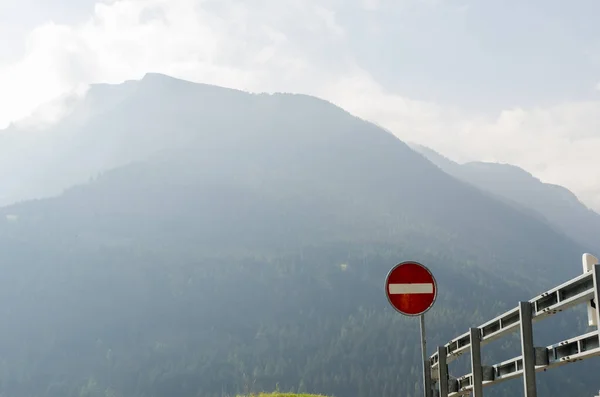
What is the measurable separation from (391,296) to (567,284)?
14.7 ft

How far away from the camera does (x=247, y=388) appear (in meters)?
17.1

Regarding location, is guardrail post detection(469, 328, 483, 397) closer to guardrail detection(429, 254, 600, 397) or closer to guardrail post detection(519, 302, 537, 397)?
guardrail detection(429, 254, 600, 397)

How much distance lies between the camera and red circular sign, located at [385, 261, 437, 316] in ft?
37.2

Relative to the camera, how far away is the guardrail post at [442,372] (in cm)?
1216

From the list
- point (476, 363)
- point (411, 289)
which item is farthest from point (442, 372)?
point (476, 363)

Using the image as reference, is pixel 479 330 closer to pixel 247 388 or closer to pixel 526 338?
pixel 526 338

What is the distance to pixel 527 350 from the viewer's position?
26.5ft

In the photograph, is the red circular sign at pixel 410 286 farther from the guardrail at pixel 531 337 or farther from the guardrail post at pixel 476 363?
the guardrail post at pixel 476 363

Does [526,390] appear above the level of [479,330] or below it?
below

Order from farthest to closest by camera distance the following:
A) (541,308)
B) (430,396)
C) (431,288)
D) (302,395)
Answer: (302,395)
(430,396)
(431,288)
(541,308)

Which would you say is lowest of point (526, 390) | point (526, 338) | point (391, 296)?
point (526, 390)

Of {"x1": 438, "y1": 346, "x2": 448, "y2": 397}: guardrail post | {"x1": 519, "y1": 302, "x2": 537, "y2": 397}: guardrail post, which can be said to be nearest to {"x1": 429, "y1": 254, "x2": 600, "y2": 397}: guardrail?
{"x1": 519, "y1": 302, "x2": 537, "y2": 397}: guardrail post

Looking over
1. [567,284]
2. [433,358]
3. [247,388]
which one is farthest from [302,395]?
[567,284]

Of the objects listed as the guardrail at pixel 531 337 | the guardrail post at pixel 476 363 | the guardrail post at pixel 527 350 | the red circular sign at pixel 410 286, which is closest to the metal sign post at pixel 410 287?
the red circular sign at pixel 410 286
